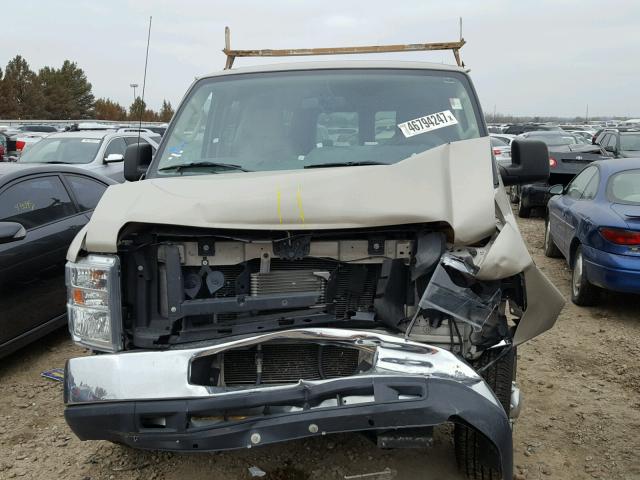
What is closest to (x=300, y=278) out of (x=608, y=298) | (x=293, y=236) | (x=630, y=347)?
(x=293, y=236)

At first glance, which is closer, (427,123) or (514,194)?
(427,123)

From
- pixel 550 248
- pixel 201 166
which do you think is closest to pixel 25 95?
pixel 550 248

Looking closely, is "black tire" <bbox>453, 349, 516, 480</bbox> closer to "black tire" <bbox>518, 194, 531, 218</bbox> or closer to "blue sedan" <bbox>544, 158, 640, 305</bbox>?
"blue sedan" <bbox>544, 158, 640, 305</bbox>

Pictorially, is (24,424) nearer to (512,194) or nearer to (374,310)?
(374,310)

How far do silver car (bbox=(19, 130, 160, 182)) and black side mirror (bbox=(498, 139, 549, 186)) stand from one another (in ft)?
27.7

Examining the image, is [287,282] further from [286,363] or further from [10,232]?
[10,232]

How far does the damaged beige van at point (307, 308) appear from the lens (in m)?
2.64

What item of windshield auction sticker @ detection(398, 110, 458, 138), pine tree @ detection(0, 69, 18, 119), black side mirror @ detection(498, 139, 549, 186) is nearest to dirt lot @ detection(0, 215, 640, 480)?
black side mirror @ detection(498, 139, 549, 186)

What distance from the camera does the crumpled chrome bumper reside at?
8.45 ft

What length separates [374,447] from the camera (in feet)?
12.6

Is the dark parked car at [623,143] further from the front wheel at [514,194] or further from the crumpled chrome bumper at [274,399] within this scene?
the crumpled chrome bumper at [274,399]

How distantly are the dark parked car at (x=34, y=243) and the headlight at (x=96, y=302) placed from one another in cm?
182

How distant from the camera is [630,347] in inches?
220

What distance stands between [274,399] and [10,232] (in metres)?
2.86
